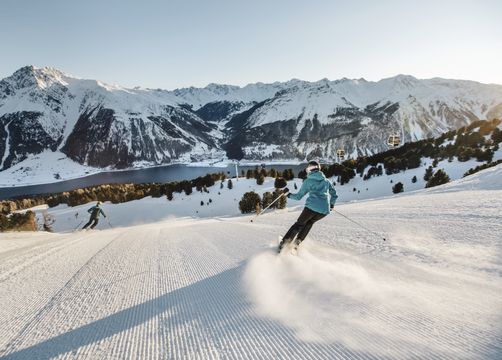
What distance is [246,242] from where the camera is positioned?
7.79 metres

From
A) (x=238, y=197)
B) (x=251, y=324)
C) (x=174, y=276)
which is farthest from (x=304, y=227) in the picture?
(x=238, y=197)

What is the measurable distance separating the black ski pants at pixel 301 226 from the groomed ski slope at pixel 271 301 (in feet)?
1.34

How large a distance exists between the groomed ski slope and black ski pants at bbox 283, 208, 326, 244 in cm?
41

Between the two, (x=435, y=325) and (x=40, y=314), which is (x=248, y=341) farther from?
(x=40, y=314)

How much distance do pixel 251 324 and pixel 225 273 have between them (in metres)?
1.96

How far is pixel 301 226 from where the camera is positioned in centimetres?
635

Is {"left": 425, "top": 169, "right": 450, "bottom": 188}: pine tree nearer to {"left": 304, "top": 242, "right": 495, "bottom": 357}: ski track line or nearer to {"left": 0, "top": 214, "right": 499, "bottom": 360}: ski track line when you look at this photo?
{"left": 0, "top": 214, "right": 499, "bottom": 360}: ski track line

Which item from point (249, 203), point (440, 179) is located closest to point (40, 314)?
point (249, 203)

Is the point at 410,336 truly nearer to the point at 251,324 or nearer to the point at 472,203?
the point at 251,324

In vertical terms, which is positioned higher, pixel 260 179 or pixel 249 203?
pixel 260 179

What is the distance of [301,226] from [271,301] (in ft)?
8.18

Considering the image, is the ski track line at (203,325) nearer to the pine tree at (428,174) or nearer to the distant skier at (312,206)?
the distant skier at (312,206)

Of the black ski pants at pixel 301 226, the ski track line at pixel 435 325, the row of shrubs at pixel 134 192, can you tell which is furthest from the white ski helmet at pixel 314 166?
the row of shrubs at pixel 134 192

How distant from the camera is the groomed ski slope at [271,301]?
306 cm
